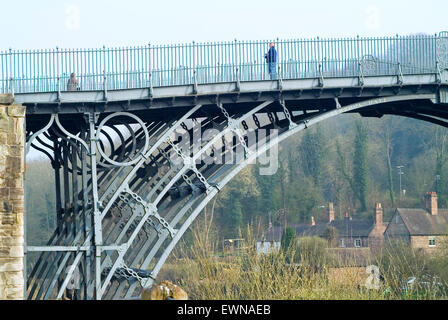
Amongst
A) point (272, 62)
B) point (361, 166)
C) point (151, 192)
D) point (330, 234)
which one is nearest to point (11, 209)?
point (151, 192)

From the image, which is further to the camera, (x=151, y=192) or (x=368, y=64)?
(x=368, y=64)

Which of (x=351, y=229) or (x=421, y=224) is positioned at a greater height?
(x=421, y=224)

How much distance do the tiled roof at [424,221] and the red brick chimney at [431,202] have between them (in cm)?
30

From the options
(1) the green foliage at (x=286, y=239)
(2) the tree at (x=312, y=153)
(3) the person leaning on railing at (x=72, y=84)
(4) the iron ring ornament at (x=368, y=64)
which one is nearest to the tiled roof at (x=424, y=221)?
(2) the tree at (x=312, y=153)

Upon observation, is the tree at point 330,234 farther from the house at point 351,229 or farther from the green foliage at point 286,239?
the green foliage at point 286,239

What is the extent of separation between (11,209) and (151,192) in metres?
3.66

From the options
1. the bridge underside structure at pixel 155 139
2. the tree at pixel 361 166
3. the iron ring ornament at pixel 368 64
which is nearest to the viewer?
the bridge underside structure at pixel 155 139

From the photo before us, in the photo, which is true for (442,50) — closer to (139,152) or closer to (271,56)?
(271,56)

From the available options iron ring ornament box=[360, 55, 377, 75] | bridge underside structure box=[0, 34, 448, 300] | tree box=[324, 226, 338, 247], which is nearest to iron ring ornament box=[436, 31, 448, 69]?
bridge underside structure box=[0, 34, 448, 300]

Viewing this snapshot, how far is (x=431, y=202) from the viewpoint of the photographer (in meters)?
61.8

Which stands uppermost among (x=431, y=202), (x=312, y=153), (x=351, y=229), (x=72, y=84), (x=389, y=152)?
(x=389, y=152)

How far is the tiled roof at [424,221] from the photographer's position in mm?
60875

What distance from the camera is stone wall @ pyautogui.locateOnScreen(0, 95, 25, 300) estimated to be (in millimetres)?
17297

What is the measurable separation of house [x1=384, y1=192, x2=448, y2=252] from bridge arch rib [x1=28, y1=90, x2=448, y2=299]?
131ft
